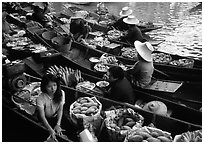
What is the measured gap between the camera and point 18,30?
746 cm

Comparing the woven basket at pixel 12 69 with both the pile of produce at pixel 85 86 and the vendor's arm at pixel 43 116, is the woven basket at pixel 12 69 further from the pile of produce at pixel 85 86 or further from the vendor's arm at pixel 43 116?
the pile of produce at pixel 85 86

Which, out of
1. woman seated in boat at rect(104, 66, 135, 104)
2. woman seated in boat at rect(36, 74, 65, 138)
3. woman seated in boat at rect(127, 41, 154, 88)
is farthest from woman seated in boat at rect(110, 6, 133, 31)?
woman seated in boat at rect(36, 74, 65, 138)

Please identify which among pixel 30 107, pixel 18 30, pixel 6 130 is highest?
pixel 18 30

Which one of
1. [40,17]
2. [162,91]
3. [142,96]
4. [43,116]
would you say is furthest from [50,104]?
[40,17]

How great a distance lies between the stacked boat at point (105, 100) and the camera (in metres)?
3.30

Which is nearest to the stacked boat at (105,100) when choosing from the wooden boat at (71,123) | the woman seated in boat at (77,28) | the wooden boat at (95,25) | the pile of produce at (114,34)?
the wooden boat at (71,123)

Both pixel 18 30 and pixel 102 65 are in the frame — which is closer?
pixel 102 65

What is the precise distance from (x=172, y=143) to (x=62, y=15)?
7.73 metres

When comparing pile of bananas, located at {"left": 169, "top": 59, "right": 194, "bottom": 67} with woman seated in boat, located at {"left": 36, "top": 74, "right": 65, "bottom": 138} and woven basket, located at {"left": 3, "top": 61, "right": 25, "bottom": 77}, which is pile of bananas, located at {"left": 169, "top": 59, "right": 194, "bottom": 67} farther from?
woven basket, located at {"left": 3, "top": 61, "right": 25, "bottom": 77}

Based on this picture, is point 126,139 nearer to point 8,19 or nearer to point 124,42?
point 124,42

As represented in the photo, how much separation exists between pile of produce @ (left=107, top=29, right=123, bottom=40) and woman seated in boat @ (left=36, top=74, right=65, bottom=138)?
13.0 feet

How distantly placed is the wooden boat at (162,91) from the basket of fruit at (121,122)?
3.98ft

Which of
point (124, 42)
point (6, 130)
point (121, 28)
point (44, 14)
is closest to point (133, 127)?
point (6, 130)

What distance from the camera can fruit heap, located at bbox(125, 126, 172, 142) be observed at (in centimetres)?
296
